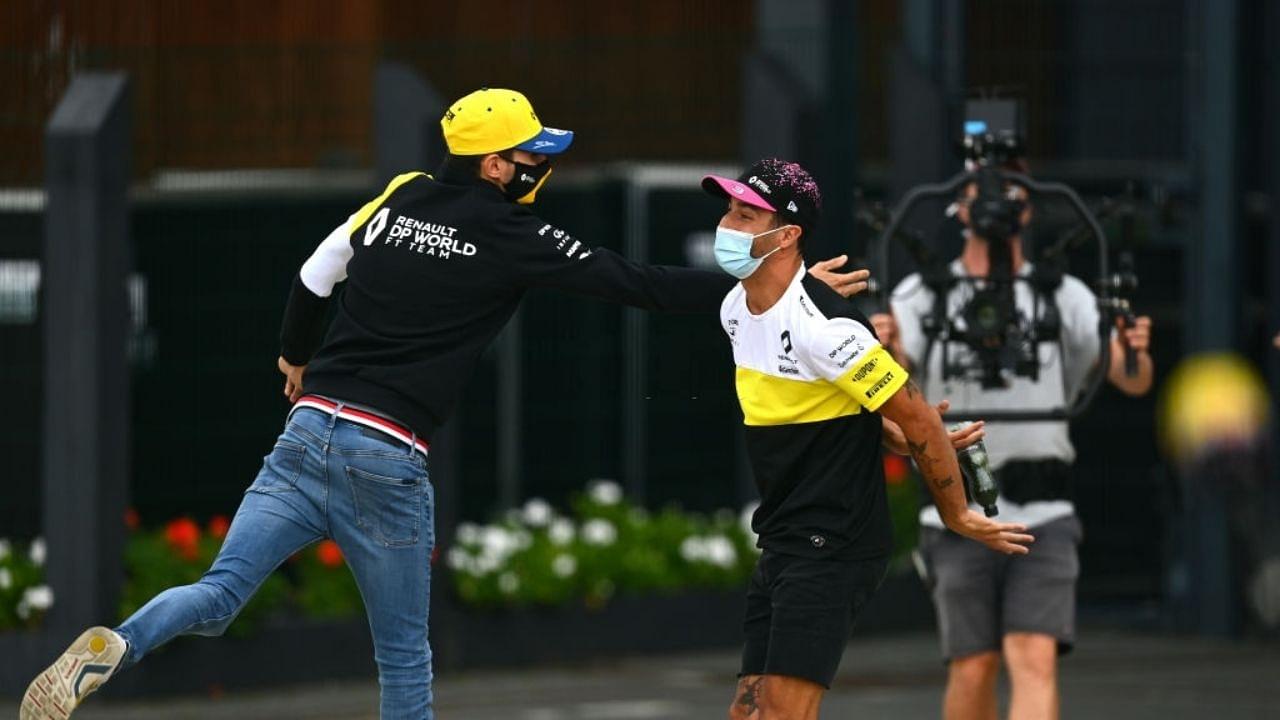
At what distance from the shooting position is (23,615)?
1267cm

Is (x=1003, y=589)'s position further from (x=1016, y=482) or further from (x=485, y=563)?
(x=485, y=563)

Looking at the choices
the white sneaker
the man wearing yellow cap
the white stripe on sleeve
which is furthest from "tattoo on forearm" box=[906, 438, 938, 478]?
the white sneaker

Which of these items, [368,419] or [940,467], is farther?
[368,419]

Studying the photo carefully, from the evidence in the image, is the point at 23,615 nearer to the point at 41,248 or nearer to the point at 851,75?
the point at 41,248

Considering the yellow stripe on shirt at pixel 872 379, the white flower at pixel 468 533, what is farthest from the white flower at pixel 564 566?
the yellow stripe on shirt at pixel 872 379

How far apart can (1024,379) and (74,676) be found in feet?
11.1

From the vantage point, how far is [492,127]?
760cm

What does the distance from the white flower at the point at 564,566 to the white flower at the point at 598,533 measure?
0.27 meters

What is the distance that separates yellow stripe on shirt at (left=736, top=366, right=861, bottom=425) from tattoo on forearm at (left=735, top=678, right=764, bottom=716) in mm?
737

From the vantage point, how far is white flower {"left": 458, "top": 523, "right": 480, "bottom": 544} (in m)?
14.1

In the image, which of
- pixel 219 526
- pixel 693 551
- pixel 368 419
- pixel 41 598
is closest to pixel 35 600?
pixel 41 598

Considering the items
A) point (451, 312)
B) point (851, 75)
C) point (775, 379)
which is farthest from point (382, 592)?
point (851, 75)

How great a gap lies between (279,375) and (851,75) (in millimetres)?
3966

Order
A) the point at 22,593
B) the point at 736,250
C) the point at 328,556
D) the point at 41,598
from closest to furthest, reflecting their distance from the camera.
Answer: the point at 736,250, the point at 41,598, the point at 22,593, the point at 328,556
